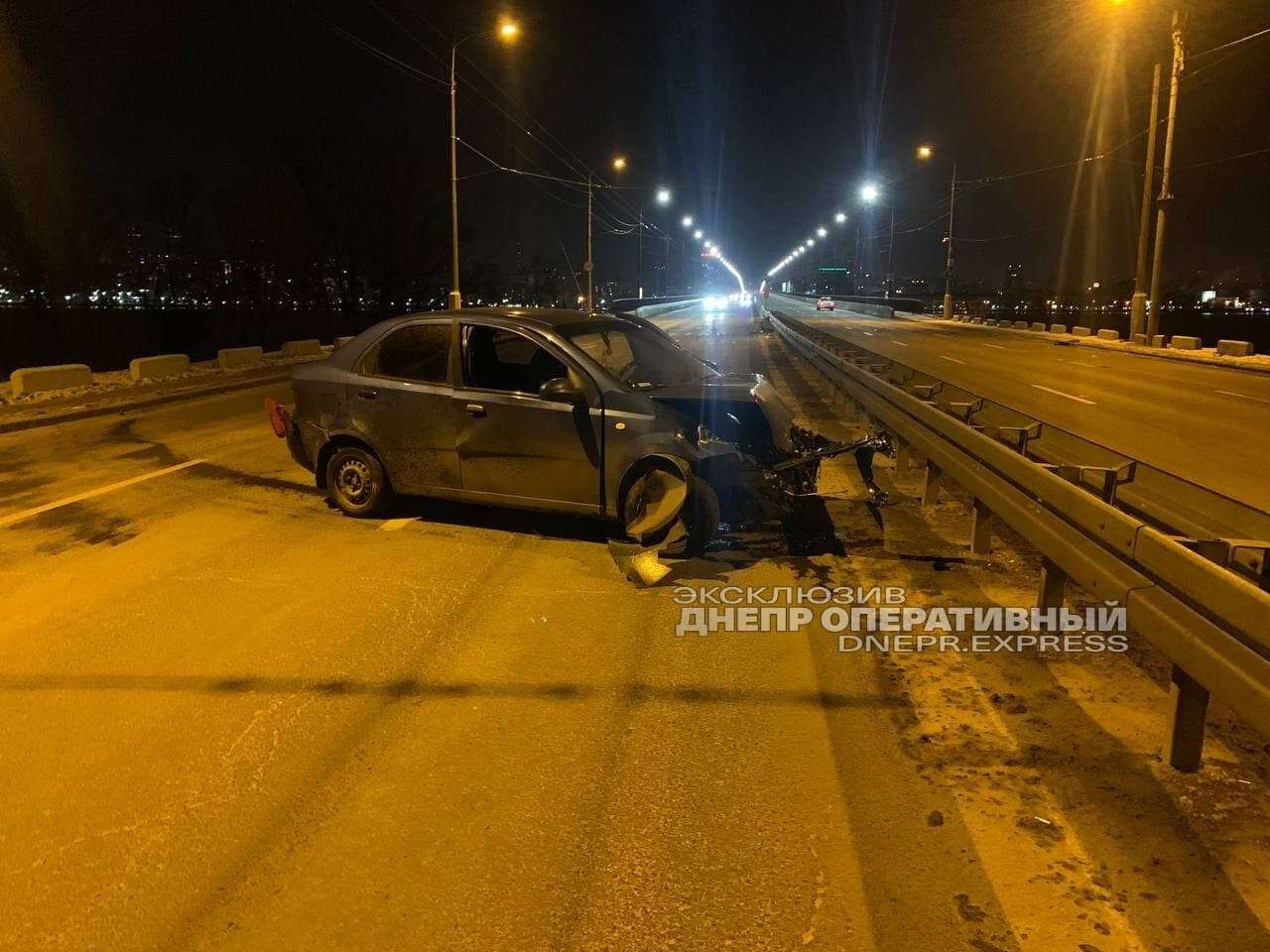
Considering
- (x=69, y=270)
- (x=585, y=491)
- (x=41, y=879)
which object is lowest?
(x=41, y=879)

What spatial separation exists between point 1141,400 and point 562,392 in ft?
46.4

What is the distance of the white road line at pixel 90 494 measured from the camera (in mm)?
7992

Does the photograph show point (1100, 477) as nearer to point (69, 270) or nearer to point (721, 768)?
point (721, 768)

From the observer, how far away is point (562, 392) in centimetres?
645

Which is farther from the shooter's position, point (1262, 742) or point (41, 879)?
point (1262, 742)

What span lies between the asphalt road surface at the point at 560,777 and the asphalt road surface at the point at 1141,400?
3.36 metres

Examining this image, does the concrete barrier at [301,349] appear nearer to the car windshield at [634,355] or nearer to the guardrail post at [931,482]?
the car windshield at [634,355]

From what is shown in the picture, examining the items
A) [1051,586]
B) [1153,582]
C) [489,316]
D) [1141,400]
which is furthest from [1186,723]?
[1141,400]

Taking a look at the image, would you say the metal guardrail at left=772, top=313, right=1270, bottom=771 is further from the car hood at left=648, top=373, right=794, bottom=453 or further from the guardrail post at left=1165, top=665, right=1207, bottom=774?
the car hood at left=648, top=373, right=794, bottom=453

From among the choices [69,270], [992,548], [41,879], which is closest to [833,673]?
[992,548]

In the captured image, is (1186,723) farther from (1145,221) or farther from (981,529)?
(1145,221)

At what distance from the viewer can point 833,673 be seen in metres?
4.78

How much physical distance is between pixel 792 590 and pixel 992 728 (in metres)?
2.06

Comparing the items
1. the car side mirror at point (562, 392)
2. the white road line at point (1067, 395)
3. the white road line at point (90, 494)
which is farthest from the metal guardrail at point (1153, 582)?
the white road line at point (1067, 395)
